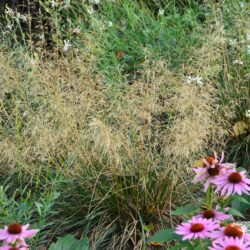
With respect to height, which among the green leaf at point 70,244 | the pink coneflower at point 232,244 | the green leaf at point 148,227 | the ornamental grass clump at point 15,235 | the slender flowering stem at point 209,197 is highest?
the ornamental grass clump at point 15,235

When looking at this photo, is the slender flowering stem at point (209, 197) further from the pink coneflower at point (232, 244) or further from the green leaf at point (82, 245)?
the green leaf at point (82, 245)

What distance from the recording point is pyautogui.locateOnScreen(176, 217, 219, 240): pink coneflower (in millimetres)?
1905

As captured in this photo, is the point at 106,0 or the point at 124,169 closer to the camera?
the point at 124,169

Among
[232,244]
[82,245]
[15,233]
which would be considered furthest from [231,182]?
[82,245]

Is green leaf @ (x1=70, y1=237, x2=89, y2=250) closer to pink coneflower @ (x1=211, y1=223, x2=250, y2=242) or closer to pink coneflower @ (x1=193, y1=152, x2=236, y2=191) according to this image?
pink coneflower @ (x1=193, y1=152, x2=236, y2=191)

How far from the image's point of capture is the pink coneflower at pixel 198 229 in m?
1.90

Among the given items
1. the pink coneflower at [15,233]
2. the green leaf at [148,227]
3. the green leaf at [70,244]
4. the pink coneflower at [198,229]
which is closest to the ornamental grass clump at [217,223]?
the pink coneflower at [198,229]

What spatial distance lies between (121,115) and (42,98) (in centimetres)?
52

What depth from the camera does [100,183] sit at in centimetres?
351

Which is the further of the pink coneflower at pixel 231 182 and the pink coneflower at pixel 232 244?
the pink coneflower at pixel 231 182

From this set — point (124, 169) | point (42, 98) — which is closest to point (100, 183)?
point (124, 169)

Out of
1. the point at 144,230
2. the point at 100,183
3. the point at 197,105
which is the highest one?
the point at 197,105

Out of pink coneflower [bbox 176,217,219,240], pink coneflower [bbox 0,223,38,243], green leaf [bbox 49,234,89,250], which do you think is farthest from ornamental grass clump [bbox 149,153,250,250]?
green leaf [bbox 49,234,89,250]

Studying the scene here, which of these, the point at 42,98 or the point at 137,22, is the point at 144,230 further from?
the point at 137,22
